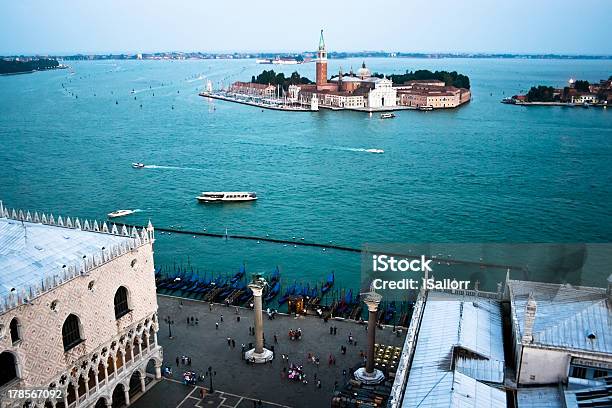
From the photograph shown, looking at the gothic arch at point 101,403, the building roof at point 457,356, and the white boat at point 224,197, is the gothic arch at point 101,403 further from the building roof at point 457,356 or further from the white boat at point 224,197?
the white boat at point 224,197

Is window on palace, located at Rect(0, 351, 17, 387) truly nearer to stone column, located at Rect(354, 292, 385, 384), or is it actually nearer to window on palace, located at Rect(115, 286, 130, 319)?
window on palace, located at Rect(115, 286, 130, 319)

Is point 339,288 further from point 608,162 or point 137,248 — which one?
point 608,162

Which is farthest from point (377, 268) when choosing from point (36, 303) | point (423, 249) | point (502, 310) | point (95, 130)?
point (95, 130)

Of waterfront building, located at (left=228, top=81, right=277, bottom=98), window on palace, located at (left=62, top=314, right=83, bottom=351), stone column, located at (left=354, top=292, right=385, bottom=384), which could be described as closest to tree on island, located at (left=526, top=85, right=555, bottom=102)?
waterfront building, located at (left=228, top=81, right=277, bottom=98)

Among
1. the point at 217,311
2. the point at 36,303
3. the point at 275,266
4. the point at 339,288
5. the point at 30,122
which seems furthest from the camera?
the point at 30,122

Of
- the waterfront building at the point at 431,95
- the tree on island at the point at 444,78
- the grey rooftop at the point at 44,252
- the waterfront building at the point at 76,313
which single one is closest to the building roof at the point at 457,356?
the waterfront building at the point at 76,313

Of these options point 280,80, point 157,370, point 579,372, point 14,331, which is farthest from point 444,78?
point 14,331
